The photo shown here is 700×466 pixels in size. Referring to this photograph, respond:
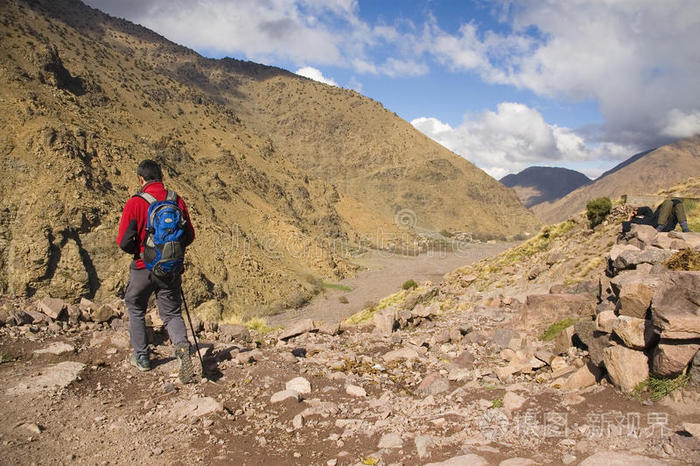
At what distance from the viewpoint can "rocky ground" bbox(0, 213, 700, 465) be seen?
359cm

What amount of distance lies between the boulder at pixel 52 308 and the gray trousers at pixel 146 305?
2.24m

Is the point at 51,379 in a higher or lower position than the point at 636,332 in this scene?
lower

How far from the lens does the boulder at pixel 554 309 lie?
25.6 feet

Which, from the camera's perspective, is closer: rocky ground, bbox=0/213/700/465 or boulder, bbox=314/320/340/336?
rocky ground, bbox=0/213/700/465

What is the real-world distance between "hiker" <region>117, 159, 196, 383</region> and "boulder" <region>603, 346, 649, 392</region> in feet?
15.6

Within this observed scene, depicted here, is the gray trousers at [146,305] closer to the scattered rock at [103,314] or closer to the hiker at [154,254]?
the hiker at [154,254]

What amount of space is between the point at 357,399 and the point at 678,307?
3658 mm

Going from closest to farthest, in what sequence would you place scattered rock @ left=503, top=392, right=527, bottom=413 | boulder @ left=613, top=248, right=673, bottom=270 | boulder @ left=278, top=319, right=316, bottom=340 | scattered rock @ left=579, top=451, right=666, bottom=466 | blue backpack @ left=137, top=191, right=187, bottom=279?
1. scattered rock @ left=579, top=451, right=666, bottom=466
2. scattered rock @ left=503, top=392, right=527, bottom=413
3. blue backpack @ left=137, top=191, right=187, bottom=279
4. boulder @ left=613, top=248, right=673, bottom=270
5. boulder @ left=278, top=319, right=316, bottom=340

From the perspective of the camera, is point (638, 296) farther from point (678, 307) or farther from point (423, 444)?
point (423, 444)

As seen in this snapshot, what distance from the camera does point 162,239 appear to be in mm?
4625

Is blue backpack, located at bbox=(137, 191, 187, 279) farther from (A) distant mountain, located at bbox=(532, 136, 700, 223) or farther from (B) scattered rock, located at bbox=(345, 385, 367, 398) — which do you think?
(A) distant mountain, located at bbox=(532, 136, 700, 223)

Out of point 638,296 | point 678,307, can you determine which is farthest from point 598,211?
point 678,307

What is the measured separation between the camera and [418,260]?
47531 millimetres

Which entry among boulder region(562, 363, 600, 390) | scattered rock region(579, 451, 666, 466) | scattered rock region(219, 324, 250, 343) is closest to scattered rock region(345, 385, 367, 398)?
boulder region(562, 363, 600, 390)
